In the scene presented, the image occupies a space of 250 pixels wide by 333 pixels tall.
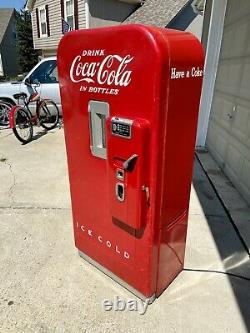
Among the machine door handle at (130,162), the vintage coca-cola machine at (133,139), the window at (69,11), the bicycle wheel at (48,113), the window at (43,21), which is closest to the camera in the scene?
the vintage coca-cola machine at (133,139)

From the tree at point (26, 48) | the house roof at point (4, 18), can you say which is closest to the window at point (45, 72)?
the tree at point (26, 48)

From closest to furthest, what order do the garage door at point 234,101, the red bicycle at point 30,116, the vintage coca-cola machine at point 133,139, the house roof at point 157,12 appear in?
the vintage coca-cola machine at point 133,139 → the garage door at point 234,101 → the red bicycle at point 30,116 → the house roof at point 157,12

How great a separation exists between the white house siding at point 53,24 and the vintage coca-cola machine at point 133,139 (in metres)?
11.9

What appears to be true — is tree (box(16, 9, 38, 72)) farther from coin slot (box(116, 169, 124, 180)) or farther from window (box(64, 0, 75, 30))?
coin slot (box(116, 169, 124, 180))

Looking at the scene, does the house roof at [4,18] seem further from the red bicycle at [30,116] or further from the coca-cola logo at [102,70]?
the coca-cola logo at [102,70]

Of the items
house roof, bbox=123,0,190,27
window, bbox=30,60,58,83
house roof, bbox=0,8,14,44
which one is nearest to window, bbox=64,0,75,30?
house roof, bbox=123,0,190,27

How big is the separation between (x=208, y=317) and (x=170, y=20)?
11842 millimetres

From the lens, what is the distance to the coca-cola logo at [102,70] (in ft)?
4.83

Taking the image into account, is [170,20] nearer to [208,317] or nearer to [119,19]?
[119,19]

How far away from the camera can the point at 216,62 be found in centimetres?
497

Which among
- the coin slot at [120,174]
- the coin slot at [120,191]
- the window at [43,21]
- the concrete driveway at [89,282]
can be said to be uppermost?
the window at [43,21]

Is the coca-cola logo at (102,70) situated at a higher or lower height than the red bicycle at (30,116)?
higher

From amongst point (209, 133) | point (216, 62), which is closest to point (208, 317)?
point (209, 133)

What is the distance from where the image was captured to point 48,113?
684cm
